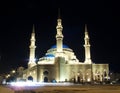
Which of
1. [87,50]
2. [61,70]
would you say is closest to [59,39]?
[61,70]

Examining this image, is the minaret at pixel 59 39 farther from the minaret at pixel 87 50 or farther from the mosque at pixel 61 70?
the minaret at pixel 87 50

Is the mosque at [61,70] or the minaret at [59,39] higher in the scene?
the minaret at [59,39]

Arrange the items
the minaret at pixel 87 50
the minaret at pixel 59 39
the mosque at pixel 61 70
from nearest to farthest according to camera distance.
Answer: the mosque at pixel 61 70 → the minaret at pixel 59 39 → the minaret at pixel 87 50

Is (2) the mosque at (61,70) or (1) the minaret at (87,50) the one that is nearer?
(2) the mosque at (61,70)

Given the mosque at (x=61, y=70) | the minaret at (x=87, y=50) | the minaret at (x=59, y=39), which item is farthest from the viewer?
the minaret at (x=87, y=50)

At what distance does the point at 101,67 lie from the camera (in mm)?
60188

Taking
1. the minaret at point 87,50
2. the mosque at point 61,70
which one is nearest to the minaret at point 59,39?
the mosque at point 61,70

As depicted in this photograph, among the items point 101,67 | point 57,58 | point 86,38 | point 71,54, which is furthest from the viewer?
point 71,54

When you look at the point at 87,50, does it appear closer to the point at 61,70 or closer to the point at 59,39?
the point at 59,39

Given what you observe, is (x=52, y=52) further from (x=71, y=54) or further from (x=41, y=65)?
(x=41, y=65)

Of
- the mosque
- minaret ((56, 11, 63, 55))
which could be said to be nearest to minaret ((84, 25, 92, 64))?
the mosque

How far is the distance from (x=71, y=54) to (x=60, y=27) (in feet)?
38.6

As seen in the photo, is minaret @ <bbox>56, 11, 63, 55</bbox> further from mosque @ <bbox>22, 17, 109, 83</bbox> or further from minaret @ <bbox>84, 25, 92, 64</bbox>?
minaret @ <bbox>84, 25, 92, 64</bbox>

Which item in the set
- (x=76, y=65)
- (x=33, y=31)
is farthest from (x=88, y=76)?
(x=33, y=31)
